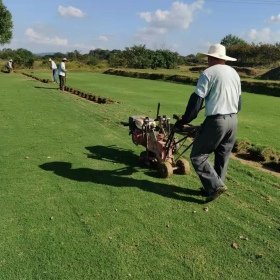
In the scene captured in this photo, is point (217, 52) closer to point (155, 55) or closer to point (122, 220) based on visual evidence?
point (122, 220)

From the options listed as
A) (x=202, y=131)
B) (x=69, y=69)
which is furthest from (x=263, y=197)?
(x=69, y=69)

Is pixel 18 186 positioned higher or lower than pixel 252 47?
lower

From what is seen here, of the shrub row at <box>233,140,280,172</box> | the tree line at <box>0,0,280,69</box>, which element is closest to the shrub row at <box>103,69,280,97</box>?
the tree line at <box>0,0,280,69</box>

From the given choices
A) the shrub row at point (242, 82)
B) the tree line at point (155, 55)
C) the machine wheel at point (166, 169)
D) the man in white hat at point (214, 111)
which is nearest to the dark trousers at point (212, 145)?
the man in white hat at point (214, 111)

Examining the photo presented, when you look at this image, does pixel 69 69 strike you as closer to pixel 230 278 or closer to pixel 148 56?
pixel 148 56

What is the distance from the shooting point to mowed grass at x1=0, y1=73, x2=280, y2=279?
153 inches

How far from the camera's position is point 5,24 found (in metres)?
60.5

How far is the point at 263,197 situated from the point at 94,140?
4.86m

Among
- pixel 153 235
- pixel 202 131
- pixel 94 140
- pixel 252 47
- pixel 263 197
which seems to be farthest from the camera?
pixel 252 47

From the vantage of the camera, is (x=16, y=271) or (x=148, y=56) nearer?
(x=16, y=271)

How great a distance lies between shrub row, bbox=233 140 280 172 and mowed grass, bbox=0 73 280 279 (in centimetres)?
75

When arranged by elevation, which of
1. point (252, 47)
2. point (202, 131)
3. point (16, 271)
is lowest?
point (16, 271)

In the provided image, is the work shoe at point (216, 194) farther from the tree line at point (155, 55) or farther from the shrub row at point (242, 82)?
the tree line at point (155, 55)

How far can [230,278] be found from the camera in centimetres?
374
